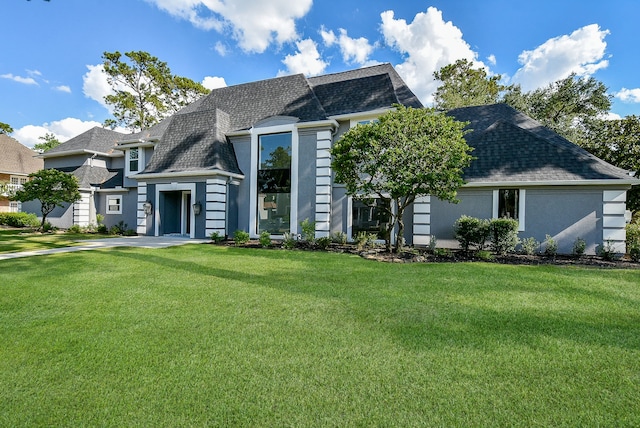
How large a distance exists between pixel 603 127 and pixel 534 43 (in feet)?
21.3

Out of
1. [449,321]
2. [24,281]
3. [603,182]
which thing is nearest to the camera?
[449,321]

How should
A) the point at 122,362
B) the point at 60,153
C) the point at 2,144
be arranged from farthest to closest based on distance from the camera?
the point at 2,144, the point at 60,153, the point at 122,362

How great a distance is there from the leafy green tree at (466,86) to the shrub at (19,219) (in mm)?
32322

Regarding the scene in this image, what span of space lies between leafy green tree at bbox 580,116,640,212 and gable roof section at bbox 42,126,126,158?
3034cm

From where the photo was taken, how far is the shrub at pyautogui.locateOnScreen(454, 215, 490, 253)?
33.2ft

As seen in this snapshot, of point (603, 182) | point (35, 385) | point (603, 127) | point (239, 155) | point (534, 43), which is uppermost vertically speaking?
point (534, 43)

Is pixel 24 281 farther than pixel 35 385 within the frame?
Yes

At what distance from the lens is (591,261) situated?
29.6ft

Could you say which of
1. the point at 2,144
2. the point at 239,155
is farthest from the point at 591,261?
the point at 2,144

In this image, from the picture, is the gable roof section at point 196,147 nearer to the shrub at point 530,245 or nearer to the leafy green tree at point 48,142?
the shrub at point 530,245

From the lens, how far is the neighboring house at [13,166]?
2506cm

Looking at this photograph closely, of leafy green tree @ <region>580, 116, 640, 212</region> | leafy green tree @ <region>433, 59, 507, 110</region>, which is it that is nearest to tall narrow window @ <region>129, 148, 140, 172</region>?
leafy green tree @ <region>433, 59, 507, 110</region>

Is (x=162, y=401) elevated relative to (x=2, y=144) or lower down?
lower down

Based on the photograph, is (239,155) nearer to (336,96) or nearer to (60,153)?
(336,96)
